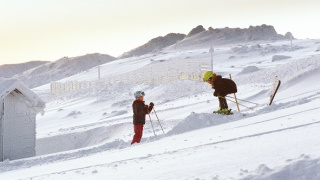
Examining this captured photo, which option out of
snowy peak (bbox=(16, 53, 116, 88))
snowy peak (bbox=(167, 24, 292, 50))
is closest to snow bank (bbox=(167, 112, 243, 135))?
snowy peak (bbox=(167, 24, 292, 50))

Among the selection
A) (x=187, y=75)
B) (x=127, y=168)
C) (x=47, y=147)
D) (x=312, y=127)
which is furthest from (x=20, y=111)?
(x=187, y=75)

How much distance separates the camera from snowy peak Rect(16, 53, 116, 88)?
111750 mm

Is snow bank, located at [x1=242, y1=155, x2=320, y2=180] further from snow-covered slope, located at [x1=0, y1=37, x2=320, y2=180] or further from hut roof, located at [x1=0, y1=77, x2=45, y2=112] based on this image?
hut roof, located at [x1=0, y1=77, x2=45, y2=112]

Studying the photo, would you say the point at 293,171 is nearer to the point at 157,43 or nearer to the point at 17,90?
the point at 17,90

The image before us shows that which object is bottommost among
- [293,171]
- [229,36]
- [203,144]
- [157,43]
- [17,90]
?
[203,144]

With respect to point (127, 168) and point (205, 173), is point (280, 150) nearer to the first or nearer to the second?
point (205, 173)

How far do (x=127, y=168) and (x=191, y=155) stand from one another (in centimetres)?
90

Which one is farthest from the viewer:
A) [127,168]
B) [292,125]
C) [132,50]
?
[132,50]

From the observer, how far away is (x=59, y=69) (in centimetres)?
12594

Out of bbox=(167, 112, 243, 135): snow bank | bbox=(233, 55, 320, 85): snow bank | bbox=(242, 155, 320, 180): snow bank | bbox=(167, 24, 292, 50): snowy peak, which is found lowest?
bbox=(167, 112, 243, 135): snow bank

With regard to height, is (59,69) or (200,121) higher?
(59,69)

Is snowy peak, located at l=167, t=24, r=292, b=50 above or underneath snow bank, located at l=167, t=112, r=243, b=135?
above

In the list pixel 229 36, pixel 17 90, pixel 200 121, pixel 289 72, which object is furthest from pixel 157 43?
pixel 200 121

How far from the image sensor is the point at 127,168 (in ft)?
17.4
